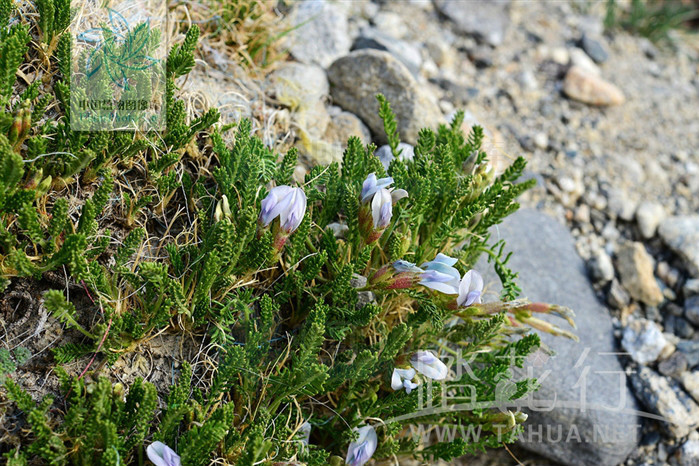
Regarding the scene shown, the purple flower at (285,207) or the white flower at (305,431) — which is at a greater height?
the purple flower at (285,207)

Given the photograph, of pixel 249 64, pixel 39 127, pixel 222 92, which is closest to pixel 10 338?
pixel 39 127

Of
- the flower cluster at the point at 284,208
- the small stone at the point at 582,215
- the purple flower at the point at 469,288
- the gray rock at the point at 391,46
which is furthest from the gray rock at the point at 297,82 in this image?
the small stone at the point at 582,215

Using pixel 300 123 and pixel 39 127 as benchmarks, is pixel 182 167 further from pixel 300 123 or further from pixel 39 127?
pixel 300 123

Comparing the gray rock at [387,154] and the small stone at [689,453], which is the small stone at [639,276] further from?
the gray rock at [387,154]

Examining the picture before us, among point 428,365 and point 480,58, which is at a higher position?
point 480,58

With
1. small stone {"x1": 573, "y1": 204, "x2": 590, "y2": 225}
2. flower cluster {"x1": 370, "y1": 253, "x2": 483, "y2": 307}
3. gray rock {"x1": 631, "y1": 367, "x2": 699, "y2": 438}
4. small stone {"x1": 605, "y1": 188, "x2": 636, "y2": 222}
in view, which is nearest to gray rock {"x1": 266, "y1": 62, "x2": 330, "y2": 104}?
flower cluster {"x1": 370, "y1": 253, "x2": 483, "y2": 307}

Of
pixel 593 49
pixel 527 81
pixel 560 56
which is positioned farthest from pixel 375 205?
pixel 593 49

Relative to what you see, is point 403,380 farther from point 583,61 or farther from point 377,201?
point 583,61
